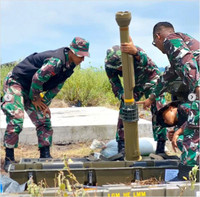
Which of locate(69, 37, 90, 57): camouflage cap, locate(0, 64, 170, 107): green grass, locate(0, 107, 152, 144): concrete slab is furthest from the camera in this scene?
locate(0, 64, 170, 107): green grass

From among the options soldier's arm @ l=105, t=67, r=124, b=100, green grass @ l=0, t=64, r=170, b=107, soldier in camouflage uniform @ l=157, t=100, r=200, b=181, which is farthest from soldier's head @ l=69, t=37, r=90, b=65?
green grass @ l=0, t=64, r=170, b=107

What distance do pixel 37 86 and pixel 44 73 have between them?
199 millimetres

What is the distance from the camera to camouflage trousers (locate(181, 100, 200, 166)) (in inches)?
144

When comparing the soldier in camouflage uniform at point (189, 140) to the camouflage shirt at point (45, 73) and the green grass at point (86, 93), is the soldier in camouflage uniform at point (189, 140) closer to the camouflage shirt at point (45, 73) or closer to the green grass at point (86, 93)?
the camouflage shirt at point (45, 73)

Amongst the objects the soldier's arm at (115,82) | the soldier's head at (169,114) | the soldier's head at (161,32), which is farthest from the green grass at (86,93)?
the soldier's head at (161,32)

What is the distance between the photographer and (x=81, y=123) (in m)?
7.37

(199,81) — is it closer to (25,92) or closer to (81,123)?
(25,92)

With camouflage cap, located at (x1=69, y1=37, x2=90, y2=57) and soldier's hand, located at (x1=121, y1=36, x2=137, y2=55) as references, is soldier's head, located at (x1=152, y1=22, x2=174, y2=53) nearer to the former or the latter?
soldier's hand, located at (x1=121, y1=36, x2=137, y2=55)

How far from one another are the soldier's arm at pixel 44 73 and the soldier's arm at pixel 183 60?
5.79 ft

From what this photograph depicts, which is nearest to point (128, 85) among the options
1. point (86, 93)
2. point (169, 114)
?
point (169, 114)

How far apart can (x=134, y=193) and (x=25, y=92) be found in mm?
2901

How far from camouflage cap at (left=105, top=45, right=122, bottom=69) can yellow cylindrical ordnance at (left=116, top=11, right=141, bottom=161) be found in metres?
1.09

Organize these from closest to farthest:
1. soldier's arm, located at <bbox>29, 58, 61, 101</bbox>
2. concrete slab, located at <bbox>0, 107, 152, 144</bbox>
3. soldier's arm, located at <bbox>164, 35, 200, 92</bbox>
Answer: soldier's arm, located at <bbox>164, 35, 200, 92</bbox> → soldier's arm, located at <bbox>29, 58, 61, 101</bbox> → concrete slab, located at <bbox>0, 107, 152, 144</bbox>

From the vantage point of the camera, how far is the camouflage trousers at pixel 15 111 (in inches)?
211
